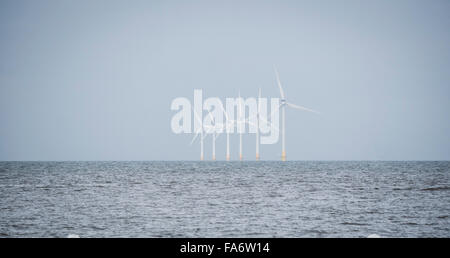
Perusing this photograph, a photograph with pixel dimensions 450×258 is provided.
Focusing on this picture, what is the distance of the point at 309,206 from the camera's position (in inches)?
1123

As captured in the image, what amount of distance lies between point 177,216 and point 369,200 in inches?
578

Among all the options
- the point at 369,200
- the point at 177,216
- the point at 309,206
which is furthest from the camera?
the point at 369,200

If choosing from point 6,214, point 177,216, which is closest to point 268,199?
point 177,216

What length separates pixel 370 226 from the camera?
21500 millimetres

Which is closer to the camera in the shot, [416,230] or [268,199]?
[416,230]
